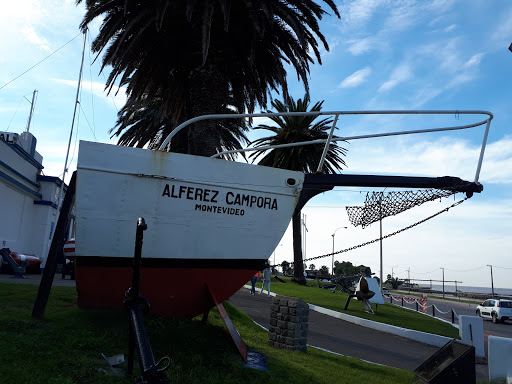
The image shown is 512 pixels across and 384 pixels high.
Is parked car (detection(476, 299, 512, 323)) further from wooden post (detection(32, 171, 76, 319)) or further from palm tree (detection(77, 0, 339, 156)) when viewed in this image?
wooden post (detection(32, 171, 76, 319))

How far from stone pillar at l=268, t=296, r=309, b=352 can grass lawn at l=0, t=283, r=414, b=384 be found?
1.02 feet

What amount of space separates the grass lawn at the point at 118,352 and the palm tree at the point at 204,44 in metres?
5.71

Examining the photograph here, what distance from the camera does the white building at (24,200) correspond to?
17.7 metres

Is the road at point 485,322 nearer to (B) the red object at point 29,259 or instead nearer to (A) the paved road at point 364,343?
(A) the paved road at point 364,343

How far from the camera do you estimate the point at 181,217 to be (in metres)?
6.44

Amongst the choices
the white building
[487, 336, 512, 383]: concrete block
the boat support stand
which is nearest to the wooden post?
the boat support stand

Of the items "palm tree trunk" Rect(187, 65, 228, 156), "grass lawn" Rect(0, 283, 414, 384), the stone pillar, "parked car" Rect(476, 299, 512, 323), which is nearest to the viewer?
"grass lawn" Rect(0, 283, 414, 384)

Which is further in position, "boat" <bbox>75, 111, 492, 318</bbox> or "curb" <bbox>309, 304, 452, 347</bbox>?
"curb" <bbox>309, 304, 452, 347</bbox>

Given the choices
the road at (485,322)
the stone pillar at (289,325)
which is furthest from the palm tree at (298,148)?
the stone pillar at (289,325)

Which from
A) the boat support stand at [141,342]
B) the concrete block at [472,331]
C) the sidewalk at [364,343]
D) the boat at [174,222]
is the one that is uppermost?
the boat at [174,222]

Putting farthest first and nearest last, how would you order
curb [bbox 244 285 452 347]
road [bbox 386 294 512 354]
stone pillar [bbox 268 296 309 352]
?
road [bbox 386 294 512 354]
curb [bbox 244 285 452 347]
stone pillar [bbox 268 296 309 352]

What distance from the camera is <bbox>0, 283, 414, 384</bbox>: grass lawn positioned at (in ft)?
14.8

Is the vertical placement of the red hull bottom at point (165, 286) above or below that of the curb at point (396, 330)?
above

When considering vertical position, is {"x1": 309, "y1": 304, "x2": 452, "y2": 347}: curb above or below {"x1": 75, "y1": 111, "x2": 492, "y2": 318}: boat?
below
